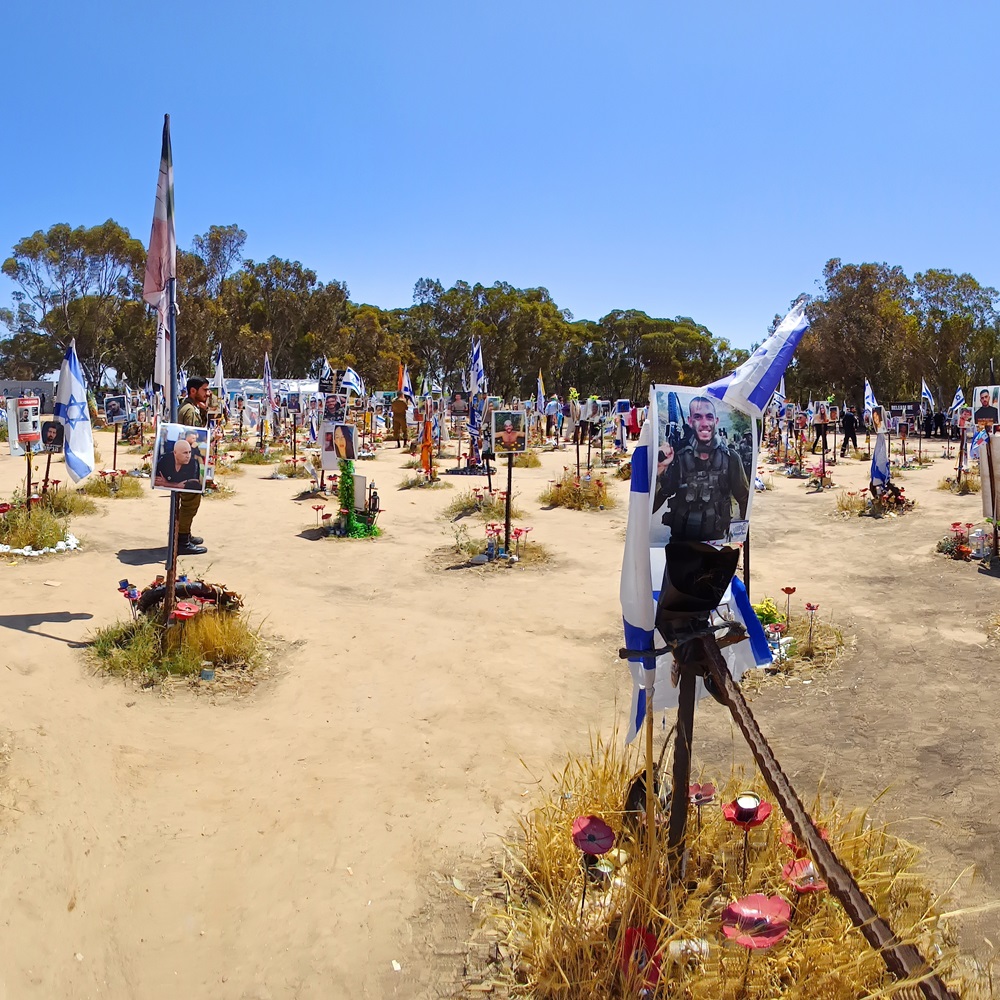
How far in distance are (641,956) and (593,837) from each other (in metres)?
0.40

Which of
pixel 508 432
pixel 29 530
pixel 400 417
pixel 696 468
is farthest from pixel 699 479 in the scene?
pixel 400 417

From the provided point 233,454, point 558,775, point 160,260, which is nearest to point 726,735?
point 558,775

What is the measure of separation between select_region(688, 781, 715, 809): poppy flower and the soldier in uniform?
3.78 ft

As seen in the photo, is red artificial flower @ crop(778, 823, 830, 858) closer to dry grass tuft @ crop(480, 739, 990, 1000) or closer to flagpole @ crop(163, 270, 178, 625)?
dry grass tuft @ crop(480, 739, 990, 1000)

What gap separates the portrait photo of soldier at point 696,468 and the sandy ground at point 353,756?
1.90 metres

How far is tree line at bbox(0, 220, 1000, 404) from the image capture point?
3781 cm

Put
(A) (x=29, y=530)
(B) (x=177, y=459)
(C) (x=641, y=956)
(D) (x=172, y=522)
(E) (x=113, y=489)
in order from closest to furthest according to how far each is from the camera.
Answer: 1. (C) (x=641, y=956)
2. (B) (x=177, y=459)
3. (D) (x=172, y=522)
4. (A) (x=29, y=530)
5. (E) (x=113, y=489)

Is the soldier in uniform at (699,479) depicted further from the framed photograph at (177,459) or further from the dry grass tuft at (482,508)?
the dry grass tuft at (482,508)

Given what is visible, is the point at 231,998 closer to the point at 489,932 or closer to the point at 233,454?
the point at 489,932

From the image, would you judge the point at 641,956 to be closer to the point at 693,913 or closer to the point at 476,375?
the point at 693,913

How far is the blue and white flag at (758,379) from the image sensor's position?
286 centimetres

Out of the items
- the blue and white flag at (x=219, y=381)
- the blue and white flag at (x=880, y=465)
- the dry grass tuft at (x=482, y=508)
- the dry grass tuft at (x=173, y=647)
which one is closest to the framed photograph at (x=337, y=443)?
the dry grass tuft at (x=482, y=508)

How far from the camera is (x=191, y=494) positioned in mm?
9016

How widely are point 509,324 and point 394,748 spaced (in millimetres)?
43236
